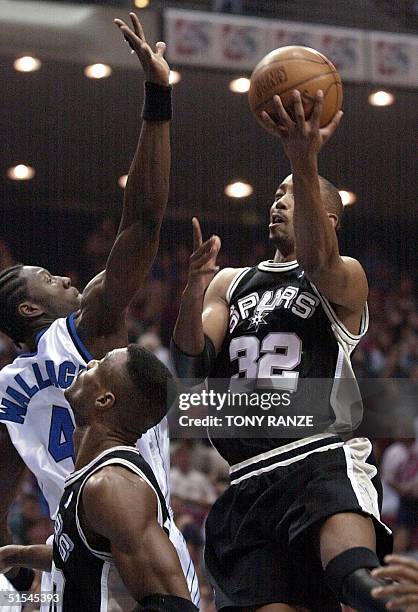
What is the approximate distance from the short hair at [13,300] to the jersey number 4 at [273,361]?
1.04m

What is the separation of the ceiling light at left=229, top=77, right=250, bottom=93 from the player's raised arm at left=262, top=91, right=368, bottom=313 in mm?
6743

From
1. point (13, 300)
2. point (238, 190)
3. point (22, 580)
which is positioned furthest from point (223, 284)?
point (238, 190)

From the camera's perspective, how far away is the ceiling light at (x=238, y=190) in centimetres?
1170

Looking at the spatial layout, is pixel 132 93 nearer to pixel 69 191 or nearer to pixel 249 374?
pixel 69 191

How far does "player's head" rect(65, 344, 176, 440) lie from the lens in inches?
115

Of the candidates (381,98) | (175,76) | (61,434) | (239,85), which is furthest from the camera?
(381,98)

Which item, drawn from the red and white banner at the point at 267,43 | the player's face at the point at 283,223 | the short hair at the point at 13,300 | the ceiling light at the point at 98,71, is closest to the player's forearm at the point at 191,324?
the player's face at the point at 283,223

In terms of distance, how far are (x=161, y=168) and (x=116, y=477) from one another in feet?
3.97

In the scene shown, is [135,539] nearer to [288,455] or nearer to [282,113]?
[288,455]

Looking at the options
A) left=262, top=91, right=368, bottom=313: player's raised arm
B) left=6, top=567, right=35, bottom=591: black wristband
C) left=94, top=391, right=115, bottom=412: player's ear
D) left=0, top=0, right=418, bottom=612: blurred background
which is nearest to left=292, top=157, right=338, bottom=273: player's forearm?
left=262, top=91, right=368, bottom=313: player's raised arm

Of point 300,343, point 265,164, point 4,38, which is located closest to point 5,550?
point 300,343

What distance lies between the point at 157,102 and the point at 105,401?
41.9 inches

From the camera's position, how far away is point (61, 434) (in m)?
3.93

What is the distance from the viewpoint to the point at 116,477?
106 inches
